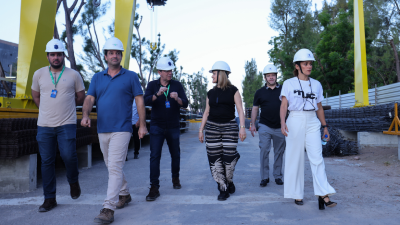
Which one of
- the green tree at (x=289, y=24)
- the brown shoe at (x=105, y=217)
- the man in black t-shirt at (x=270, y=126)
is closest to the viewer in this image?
the brown shoe at (x=105, y=217)

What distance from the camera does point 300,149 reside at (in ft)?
14.3

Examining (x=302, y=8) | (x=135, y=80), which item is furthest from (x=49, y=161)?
(x=302, y=8)

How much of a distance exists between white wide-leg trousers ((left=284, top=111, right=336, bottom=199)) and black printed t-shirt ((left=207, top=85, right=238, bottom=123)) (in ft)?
2.90

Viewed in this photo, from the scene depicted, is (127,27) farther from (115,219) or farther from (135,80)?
(115,219)

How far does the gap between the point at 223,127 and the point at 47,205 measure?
2.51 metres

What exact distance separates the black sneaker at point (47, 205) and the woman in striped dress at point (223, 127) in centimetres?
216

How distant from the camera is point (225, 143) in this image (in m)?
4.85

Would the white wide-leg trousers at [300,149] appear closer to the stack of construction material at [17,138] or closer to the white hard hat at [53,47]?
the white hard hat at [53,47]

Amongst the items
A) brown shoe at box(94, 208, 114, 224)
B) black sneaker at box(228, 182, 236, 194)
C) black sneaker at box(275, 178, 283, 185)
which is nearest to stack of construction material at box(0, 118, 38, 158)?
brown shoe at box(94, 208, 114, 224)

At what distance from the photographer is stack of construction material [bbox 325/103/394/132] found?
32.4 ft

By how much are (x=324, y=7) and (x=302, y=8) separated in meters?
12.8

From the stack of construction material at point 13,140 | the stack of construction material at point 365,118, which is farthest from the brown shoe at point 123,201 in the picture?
the stack of construction material at point 365,118

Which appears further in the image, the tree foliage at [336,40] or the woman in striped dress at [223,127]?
the tree foliage at [336,40]

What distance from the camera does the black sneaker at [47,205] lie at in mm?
4089
